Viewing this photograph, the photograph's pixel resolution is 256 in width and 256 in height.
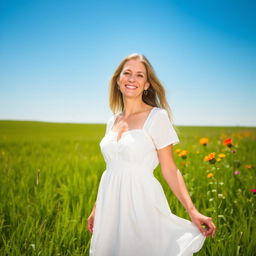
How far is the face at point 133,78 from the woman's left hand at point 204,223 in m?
0.95

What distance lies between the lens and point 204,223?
147 cm

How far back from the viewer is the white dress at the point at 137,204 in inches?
62.4

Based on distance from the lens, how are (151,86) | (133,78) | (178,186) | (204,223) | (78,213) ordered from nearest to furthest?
(204,223) < (178,186) < (133,78) < (151,86) < (78,213)

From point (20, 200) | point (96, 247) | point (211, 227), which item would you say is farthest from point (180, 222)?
point (20, 200)

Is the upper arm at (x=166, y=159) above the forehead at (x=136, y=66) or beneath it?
beneath

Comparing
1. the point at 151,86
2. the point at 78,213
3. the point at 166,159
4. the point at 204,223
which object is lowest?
the point at 78,213

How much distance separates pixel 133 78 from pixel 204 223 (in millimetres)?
1113

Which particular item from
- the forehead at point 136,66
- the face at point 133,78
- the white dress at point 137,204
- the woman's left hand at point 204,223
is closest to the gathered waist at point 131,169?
the white dress at point 137,204

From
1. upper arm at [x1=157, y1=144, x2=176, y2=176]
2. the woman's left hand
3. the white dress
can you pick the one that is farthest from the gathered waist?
the woman's left hand

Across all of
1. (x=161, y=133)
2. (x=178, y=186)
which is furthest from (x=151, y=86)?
(x=178, y=186)

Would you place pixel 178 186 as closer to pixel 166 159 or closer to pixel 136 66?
pixel 166 159

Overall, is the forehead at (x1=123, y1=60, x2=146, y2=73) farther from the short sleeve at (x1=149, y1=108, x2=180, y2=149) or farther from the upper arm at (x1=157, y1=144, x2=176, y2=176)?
the upper arm at (x1=157, y1=144, x2=176, y2=176)

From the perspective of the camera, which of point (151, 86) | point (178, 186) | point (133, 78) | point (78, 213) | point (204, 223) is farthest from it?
point (78, 213)

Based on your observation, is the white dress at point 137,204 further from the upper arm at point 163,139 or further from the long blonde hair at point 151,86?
the long blonde hair at point 151,86
